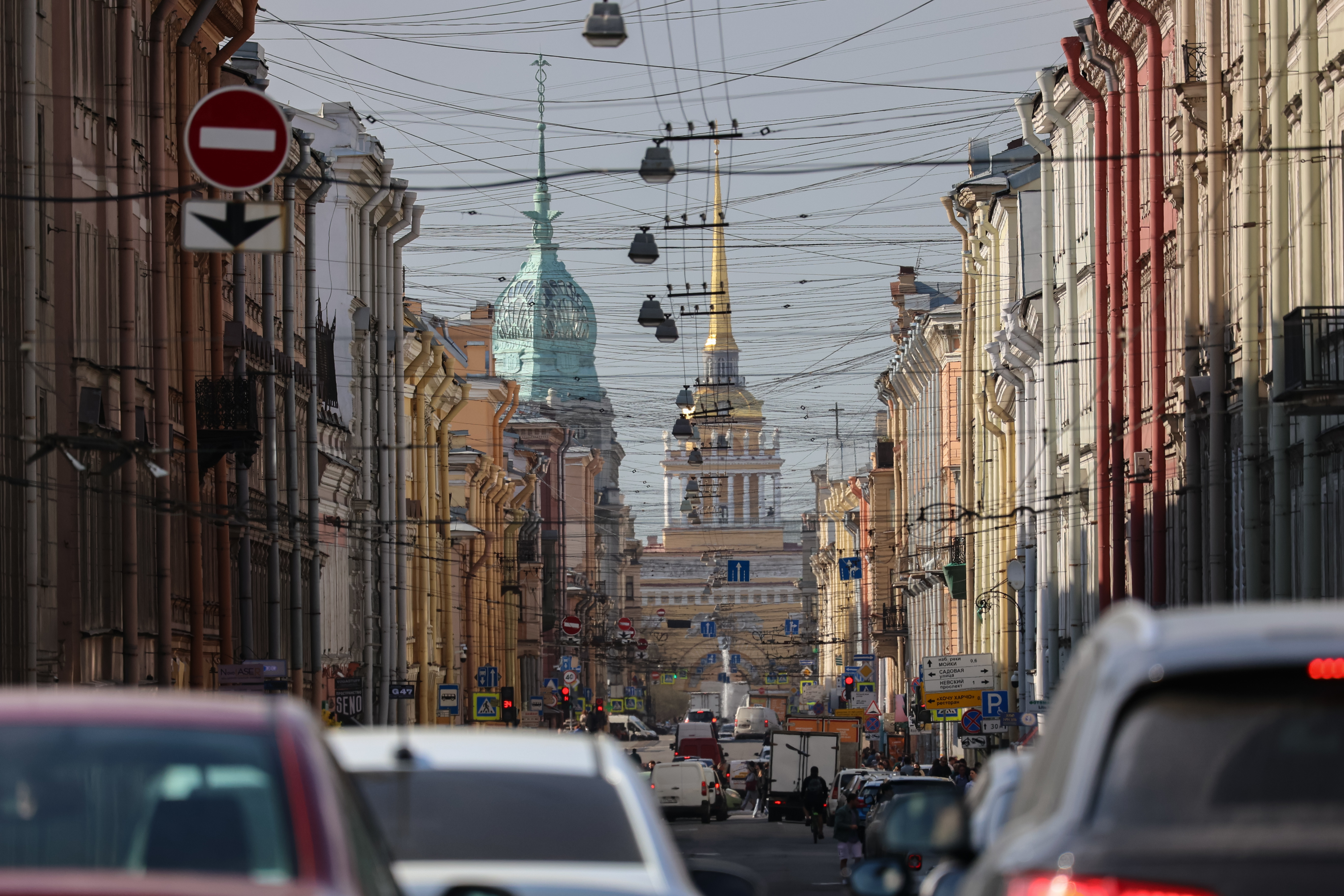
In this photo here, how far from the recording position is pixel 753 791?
2820 inches

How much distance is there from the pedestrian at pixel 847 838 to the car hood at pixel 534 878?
19.2 meters

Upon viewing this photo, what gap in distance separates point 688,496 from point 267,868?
156 metres

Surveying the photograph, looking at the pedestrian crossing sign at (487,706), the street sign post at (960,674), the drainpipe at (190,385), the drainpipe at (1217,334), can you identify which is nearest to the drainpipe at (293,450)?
the drainpipe at (190,385)

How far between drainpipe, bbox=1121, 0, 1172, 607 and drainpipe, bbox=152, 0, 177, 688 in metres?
14.1

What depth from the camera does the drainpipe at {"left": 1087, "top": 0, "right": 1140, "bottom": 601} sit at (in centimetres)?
3675

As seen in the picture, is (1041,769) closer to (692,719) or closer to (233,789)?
(233,789)

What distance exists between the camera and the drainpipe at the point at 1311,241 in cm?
2659

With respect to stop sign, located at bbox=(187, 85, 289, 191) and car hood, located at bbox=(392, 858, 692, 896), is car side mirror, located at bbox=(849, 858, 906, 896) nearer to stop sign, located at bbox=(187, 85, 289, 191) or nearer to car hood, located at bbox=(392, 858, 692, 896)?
car hood, located at bbox=(392, 858, 692, 896)

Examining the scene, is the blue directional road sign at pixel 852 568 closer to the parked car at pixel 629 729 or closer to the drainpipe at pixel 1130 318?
the parked car at pixel 629 729

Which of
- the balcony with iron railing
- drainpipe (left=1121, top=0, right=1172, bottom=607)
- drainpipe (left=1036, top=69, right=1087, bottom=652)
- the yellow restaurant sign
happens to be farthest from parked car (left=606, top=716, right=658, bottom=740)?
the balcony with iron railing

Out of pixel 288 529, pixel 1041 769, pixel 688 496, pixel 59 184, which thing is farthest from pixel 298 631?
pixel 688 496

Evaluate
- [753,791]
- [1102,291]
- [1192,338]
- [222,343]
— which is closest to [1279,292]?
[1192,338]

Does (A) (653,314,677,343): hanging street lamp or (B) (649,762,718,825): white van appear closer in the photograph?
(A) (653,314,677,343): hanging street lamp

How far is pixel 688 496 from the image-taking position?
527 ft
